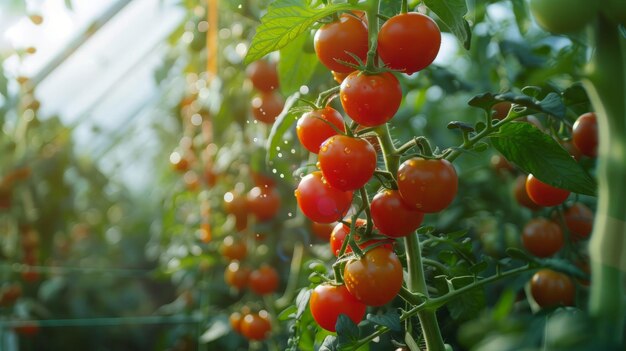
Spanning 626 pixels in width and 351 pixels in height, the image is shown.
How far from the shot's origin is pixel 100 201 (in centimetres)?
302

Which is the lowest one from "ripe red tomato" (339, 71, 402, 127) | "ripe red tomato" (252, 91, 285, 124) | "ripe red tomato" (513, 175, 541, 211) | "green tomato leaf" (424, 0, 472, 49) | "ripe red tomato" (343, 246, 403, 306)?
"ripe red tomato" (513, 175, 541, 211)

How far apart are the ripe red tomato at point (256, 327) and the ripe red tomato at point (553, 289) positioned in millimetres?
630

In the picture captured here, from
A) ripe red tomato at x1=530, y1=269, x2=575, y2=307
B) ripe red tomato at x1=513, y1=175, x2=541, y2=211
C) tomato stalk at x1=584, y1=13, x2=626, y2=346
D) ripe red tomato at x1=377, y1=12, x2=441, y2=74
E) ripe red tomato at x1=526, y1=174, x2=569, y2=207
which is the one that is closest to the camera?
tomato stalk at x1=584, y1=13, x2=626, y2=346

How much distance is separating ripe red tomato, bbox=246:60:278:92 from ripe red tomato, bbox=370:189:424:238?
0.76 metres

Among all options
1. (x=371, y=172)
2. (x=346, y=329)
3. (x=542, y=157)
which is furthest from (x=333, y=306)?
(x=542, y=157)

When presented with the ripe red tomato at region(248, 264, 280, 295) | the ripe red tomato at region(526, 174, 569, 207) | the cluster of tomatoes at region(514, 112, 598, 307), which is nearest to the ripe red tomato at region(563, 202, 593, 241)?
the cluster of tomatoes at region(514, 112, 598, 307)

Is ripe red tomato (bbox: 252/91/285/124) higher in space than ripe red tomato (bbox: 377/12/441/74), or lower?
lower

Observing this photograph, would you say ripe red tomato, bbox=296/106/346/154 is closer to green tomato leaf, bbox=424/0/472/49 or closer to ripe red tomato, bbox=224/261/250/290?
green tomato leaf, bbox=424/0/472/49

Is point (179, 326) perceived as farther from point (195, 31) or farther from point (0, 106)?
point (0, 106)

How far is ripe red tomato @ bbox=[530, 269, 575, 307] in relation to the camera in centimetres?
89

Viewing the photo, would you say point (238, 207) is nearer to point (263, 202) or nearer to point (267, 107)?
point (263, 202)

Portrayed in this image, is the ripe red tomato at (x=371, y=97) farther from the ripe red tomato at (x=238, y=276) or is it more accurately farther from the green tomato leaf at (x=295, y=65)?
the ripe red tomato at (x=238, y=276)

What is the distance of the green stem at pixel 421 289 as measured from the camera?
68 cm

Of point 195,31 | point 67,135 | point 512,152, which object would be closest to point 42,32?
point 195,31
